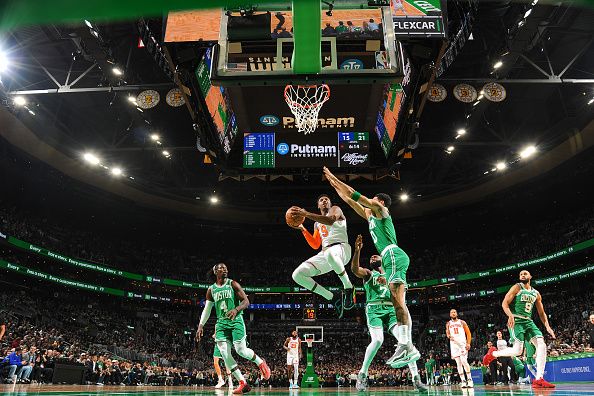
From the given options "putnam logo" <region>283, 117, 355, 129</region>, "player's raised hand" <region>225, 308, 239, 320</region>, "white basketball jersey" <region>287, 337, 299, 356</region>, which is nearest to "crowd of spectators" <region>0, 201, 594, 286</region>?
"white basketball jersey" <region>287, 337, 299, 356</region>

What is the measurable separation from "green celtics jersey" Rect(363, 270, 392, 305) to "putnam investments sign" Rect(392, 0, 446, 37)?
5098 mm

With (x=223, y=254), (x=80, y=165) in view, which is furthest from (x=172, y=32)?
(x=223, y=254)

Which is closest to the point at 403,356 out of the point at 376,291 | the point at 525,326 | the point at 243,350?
the point at 376,291

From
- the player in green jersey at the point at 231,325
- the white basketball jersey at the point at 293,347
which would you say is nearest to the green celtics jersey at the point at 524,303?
the player in green jersey at the point at 231,325

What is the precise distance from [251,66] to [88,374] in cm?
1785

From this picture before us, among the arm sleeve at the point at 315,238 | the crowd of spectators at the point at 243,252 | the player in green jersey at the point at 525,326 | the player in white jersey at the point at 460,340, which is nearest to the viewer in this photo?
the arm sleeve at the point at 315,238

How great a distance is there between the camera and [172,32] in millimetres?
10586

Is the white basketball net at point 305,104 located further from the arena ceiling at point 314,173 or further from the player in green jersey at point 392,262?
the player in green jersey at point 392,262

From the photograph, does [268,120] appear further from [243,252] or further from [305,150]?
[243,252]

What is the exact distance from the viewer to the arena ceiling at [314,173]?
53.3ft

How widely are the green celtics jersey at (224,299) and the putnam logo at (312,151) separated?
641 cm

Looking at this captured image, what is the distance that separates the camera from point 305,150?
47.6 ft

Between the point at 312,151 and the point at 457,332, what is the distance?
6.52 metres

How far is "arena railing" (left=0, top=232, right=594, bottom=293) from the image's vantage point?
2931 centimetres
